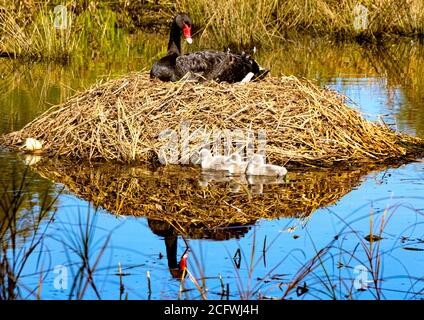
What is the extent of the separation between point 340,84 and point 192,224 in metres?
7.59

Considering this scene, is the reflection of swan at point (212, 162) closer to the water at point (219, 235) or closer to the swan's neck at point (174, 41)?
the water at point (219, 235)

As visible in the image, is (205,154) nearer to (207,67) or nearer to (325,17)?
(207,67)

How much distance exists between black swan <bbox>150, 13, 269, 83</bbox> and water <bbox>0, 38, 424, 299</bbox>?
5.51 feet

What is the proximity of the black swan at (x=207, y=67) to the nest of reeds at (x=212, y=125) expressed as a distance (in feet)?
1.80

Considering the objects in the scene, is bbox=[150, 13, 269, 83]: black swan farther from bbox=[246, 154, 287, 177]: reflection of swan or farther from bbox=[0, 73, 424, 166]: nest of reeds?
bbox=[246, 154, 287, 177]: reflection of swan

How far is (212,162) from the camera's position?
8898 millimetres

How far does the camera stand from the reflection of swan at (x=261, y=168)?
859 centimetres

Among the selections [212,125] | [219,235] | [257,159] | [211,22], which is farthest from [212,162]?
[211,22]

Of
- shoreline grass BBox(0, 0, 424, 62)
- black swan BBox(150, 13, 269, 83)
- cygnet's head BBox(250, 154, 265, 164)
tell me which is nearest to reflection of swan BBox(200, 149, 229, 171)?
cygnet's head BBox(250, 154, 265, 164)

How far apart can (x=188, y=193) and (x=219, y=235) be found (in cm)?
128

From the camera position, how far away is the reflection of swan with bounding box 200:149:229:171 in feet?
Result: 29.1

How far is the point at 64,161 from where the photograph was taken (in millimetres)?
9391
